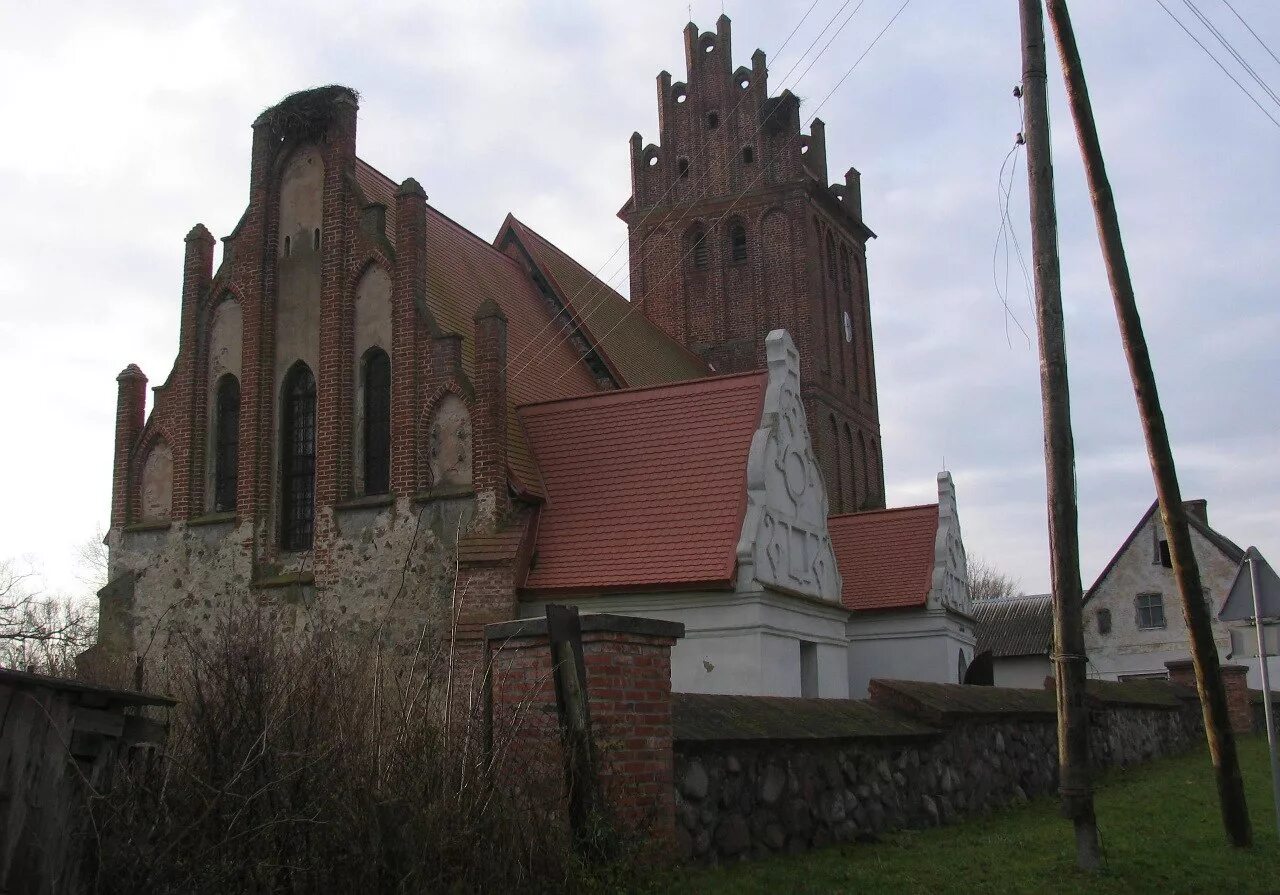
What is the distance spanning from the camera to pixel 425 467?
18.1 m

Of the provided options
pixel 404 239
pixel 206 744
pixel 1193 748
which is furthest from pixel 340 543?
pixel 1193 748

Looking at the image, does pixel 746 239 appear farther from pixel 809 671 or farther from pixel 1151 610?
pixel 1151 610

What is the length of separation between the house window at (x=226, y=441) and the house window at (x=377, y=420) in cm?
246

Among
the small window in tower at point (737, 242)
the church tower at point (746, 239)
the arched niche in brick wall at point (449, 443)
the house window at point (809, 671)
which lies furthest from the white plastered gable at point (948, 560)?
the small window in tower at point (737, 242)

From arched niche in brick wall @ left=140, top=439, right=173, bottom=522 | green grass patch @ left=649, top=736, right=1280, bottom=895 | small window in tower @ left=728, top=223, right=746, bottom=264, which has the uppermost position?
small window in tower @ left=728, top=223, right=746, bottom=264

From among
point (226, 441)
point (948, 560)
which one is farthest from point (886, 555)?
point (226, 441)

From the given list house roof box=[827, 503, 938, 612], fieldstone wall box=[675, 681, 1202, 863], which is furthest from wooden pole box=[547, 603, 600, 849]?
house roof box=[827, 503, 938, 612]

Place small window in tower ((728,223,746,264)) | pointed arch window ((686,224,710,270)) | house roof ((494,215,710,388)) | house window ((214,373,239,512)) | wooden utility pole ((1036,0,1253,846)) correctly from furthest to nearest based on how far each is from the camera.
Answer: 1. pointed arch window ((686,224,710,270))
2. small window in tower ((728,223,746,264))
3. house roof ((494,215,710,388))
4. house window ((214,373,239,512))
5. wooden utility pole ((1036,0,1253,846))

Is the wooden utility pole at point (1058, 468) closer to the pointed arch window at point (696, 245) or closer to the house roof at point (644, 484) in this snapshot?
the house roof at point (644, 484)

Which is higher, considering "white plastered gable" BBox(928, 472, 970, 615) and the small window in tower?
the small window in tower

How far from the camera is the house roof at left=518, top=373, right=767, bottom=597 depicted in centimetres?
1705

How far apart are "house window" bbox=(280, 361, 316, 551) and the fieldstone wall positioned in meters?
10.4

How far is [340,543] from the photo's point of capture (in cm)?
1848

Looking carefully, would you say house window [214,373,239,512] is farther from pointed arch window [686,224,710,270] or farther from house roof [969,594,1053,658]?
house roof [969,594,1053,658]
